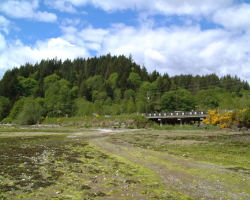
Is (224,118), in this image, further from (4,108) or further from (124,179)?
(4,108)

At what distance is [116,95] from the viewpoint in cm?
16575

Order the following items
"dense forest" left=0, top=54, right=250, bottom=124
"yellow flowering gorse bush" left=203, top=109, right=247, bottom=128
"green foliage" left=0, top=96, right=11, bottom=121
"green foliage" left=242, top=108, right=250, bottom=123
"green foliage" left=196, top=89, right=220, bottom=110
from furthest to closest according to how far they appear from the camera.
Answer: "green foliage" left=0, top=96, right=11, bottom=121, "green foliage" left=196, top=89, right=220, bottom=110, "dense forest" left=0, top=54, right=250, bottom=124, "yellow flowering gorse bush" left=203, top=109, right=247, bottom=128, "green foliage" left=242, top=108, right=250, bottom=123

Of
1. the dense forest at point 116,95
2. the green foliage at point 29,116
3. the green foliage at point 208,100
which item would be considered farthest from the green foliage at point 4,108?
the green foliage at point 208,100

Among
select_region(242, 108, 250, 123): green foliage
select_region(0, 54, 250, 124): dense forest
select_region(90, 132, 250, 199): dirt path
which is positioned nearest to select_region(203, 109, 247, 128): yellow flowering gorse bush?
select_region(242, 108, 250, 123): green foliage

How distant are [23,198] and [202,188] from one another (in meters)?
7.53

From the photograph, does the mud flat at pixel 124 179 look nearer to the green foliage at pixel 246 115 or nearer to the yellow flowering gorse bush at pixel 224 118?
the green foliage at pixel 246 115

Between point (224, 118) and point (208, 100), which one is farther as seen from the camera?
point (208, 100)

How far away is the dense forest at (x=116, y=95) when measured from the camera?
126875 millimetres

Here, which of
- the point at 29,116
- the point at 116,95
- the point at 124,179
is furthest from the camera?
the point at 116,95

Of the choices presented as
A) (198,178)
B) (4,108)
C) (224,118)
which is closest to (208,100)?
(224,118)

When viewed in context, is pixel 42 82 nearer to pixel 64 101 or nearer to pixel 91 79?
pixel 91 79

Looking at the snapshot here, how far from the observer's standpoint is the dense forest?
126875 mm

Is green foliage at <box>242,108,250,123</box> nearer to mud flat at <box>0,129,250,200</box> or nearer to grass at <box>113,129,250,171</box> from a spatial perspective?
grass at <box>113,129,250,171</box>

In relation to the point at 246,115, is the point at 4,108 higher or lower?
higher
